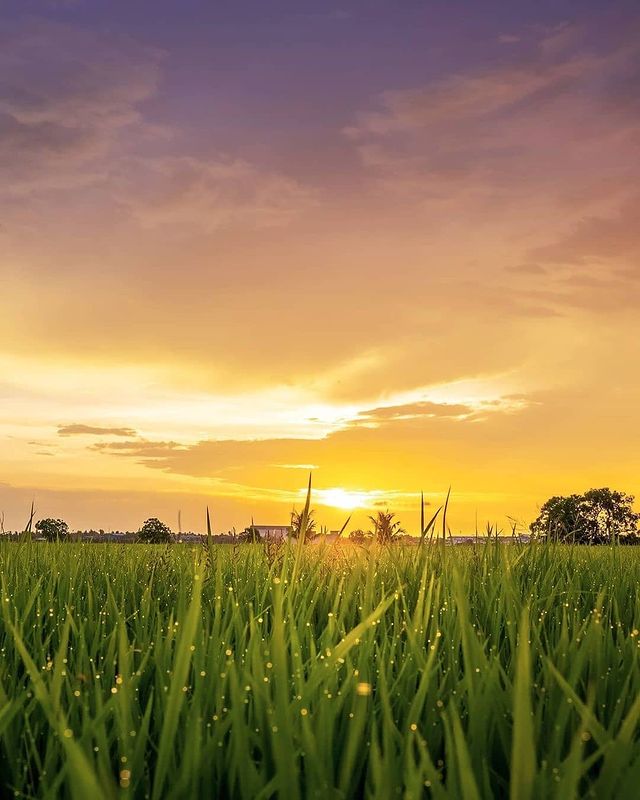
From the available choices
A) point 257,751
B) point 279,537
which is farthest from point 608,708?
point 279,537

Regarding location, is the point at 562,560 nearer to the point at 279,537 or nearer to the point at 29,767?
the point at 279,537

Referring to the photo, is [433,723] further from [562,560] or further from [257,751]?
[562,560]

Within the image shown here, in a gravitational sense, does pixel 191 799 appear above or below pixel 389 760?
below

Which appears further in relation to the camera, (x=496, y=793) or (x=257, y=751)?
(x=257, y=751)

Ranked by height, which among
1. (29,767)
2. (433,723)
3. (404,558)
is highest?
(404,558)

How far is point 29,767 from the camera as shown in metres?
2.10

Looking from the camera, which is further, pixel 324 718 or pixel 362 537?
pixel 362 537

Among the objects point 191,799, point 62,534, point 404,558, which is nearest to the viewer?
point 191,799

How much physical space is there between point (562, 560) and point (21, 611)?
3.69 meters

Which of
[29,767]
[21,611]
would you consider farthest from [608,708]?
[21,611]

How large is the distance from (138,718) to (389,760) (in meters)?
1.02

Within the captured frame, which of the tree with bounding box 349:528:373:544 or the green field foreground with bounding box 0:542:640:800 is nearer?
the green field foreground with bounding box 0:542:640:800

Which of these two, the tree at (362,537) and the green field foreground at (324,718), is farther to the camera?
the tree at (362,537)

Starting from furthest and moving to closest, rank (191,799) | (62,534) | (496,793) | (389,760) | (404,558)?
(62,534)
(404,558)
(496,793)
(191,799)
(389,760)
